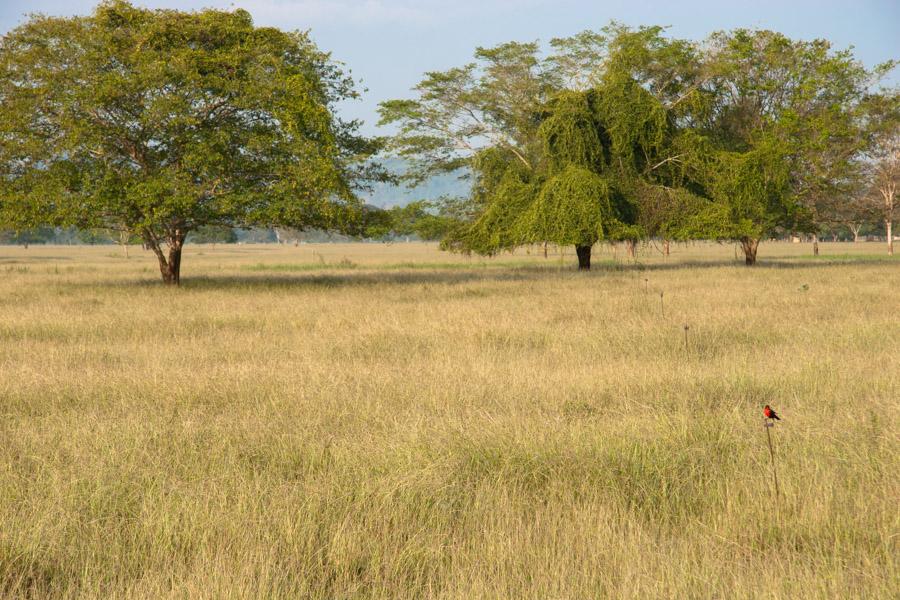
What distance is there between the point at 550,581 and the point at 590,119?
95.4 feet

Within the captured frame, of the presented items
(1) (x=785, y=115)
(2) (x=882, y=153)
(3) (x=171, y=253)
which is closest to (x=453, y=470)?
(3) (x=171, y=253)

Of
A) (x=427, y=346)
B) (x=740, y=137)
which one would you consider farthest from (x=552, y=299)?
(x=740, y=137)

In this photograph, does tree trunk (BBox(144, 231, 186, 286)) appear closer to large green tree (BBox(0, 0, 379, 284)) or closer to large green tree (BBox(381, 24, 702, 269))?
large green tree (BBox(0, 0, 379, 284))

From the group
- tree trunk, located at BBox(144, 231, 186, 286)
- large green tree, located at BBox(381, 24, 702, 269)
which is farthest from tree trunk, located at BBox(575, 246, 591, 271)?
tree trunk, located at BBox(144, 231, 186, 286)

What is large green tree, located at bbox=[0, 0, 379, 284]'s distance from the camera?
19359 mm

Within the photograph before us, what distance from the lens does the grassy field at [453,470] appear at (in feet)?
11.0

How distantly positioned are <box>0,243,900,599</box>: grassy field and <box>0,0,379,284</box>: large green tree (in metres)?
10.3

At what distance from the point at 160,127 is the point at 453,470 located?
18322 mm

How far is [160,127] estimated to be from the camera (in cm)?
1998

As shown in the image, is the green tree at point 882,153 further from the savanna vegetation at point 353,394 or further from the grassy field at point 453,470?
the grassy field at point 453,470

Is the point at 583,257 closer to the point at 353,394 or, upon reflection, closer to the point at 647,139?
the point at 647,139

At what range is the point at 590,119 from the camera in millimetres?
30391

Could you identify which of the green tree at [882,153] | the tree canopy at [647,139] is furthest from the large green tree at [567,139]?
the green tree at [882,153]

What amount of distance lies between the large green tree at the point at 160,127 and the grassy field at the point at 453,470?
10.3m
